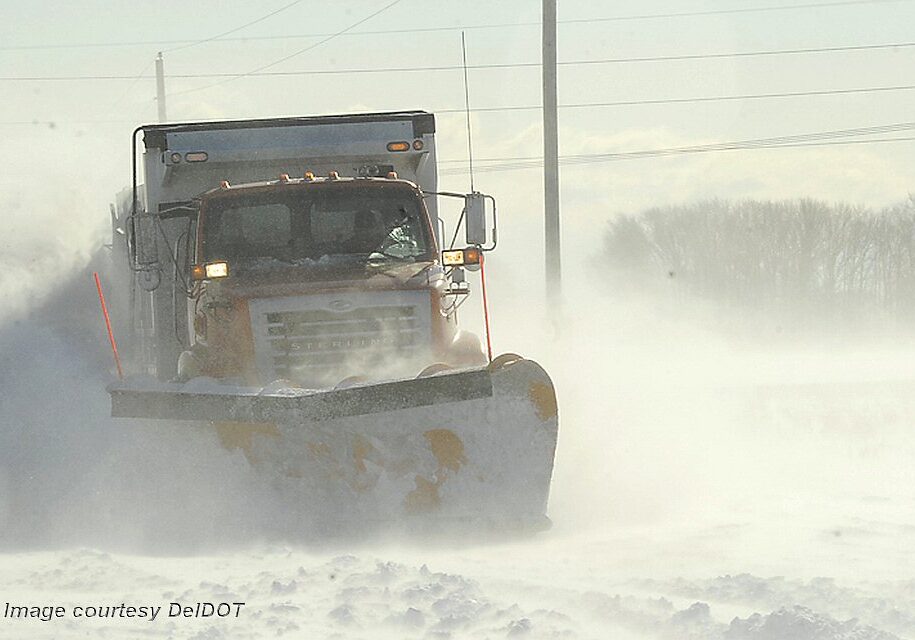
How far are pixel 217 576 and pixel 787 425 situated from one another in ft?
29.4

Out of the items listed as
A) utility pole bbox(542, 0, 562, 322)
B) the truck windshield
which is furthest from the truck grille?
utility pole bbox(542, 0, 562, 322)

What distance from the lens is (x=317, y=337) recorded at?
9539 mm

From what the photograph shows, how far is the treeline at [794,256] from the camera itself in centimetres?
6175

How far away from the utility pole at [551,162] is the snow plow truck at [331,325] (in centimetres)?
1002

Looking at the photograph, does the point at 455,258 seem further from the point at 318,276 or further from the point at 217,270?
the point at 217,270

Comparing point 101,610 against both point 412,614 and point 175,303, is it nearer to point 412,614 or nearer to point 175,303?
point 412,614

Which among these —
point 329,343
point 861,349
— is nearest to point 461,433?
point 329,343

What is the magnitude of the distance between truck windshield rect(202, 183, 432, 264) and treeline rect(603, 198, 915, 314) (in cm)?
5204

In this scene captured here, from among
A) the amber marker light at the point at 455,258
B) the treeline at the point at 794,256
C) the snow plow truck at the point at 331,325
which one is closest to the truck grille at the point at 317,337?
the snow plow truck at the point at 331,325

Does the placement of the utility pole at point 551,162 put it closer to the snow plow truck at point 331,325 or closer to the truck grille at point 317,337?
the snow plow truck at point 331,325

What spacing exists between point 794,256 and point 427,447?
56.6 m

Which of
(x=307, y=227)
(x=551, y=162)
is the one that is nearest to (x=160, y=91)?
(x=551, y=162)

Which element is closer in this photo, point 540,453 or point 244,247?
point 540,453

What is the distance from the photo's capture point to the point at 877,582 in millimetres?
6848
